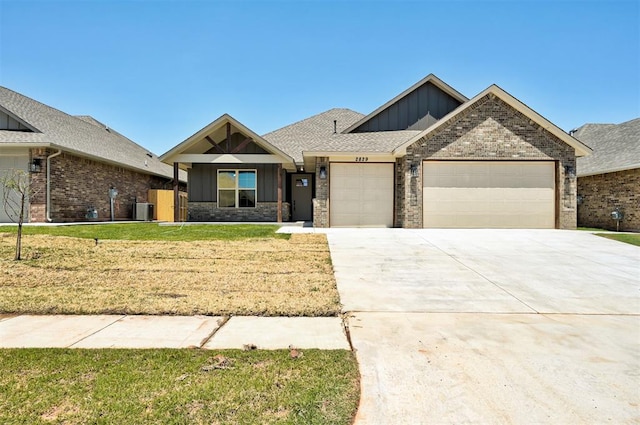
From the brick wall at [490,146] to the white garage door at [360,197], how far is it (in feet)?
3.07

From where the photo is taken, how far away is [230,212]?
56.7 ft

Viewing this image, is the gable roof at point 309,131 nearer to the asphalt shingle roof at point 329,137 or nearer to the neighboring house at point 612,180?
the asphalt shingle roof at point 329,137

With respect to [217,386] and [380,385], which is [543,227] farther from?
[217,386]

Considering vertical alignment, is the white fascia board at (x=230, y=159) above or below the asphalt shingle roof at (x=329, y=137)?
below

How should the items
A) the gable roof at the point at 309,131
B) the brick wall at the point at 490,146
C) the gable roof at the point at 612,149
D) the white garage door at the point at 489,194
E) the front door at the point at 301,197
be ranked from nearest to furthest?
the brick wall at the point at 490,146 → the white garage door at the point at 489,194 → the gable roof at the point at 612,149 → the gable roof at the point at 309,131 → the front door at the point at 301,197

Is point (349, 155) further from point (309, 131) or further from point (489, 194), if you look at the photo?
point (309, 131)

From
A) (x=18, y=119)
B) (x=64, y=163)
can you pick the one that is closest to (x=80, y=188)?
(x=64, y=163)

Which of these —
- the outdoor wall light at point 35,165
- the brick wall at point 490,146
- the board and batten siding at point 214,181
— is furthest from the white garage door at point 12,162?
the brick wall at point 490,146

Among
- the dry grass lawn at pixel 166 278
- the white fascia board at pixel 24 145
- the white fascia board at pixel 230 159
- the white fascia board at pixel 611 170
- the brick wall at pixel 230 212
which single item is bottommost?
the dry grass lawn at pixel 166 278

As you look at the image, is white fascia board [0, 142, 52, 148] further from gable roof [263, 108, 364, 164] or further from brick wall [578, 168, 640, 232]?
brick wall [578, 168, 640, 232]

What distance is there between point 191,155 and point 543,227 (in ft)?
48.8

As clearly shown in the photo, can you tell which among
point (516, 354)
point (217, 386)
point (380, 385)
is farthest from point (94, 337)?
point (516, 354)

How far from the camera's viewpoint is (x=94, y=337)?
11.6ft

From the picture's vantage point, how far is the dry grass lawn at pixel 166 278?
4.54m
